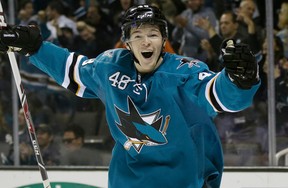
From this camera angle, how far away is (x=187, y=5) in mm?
4812

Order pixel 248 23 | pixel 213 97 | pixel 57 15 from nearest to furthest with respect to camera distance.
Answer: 1. pixel 213 97
2. pixel 248 23
3. pixel 57 15

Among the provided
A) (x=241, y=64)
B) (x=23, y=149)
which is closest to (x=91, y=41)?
(x=23, y=149)

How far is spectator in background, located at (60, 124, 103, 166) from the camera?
472 centimetres

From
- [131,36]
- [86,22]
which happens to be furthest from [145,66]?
[86,22]

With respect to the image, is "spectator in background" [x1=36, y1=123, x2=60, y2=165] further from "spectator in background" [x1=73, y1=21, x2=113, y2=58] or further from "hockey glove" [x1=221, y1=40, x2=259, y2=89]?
"hockey glove" [x1=221, y1=40, x2=259, y2=89]

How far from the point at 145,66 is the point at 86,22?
6.97 feet

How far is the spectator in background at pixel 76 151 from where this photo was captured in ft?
15.5

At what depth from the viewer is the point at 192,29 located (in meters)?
4.78

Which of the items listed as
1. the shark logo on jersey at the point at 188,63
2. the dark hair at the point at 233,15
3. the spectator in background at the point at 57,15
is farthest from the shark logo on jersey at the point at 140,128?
the spectator in background at the point at 57,15

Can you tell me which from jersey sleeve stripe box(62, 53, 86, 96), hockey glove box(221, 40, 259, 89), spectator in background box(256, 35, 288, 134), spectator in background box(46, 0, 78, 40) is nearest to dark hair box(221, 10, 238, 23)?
spectator in background box(256, 35, 288, 134)

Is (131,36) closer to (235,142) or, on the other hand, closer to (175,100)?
(175,100)

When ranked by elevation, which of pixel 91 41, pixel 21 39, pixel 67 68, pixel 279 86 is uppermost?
pixel 21 39

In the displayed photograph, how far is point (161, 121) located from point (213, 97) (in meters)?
0.27

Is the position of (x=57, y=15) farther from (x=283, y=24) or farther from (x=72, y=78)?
(x=72, y=78)
